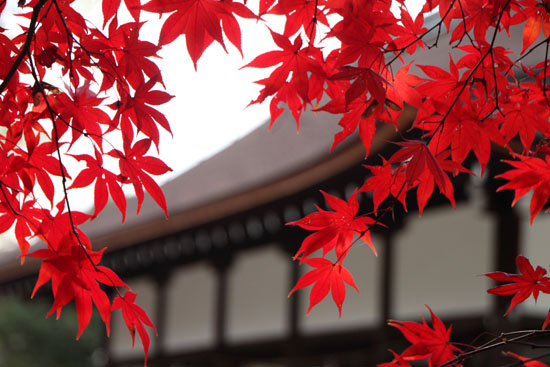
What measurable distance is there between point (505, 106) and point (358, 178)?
10.3ft

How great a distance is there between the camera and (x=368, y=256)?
201 inches

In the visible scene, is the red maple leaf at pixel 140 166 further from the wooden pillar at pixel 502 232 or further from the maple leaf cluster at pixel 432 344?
the wooden pillar at pixel 502 232

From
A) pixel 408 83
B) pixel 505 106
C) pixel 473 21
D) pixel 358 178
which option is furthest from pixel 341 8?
pixel 358 178

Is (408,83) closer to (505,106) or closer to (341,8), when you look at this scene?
(341,8)

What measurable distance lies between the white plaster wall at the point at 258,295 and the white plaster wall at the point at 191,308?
35 cm

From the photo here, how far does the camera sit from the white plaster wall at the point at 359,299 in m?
5.01

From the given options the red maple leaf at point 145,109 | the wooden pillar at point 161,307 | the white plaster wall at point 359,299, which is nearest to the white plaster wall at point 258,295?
the white plaster wall at point 359,299

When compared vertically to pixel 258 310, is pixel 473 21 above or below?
above

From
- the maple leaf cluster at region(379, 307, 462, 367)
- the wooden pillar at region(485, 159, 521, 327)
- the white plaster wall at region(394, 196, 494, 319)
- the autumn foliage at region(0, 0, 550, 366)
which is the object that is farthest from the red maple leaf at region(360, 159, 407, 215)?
the white plaster wall at region(394, 196, 494, 319)

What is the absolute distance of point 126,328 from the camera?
25.4 feet

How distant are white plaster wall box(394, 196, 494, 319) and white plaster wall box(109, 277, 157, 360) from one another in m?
3.81

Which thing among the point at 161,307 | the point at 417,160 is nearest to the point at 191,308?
the point at 161,307

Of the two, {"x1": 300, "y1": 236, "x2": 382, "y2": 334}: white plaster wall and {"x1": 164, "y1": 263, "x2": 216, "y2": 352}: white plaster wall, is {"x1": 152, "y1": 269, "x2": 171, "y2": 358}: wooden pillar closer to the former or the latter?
{"x1": 164, "y1": 263, "x2": 216, "y2": 352}: white plaster wall

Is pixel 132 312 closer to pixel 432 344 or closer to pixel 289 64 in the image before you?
pixel 289 64
